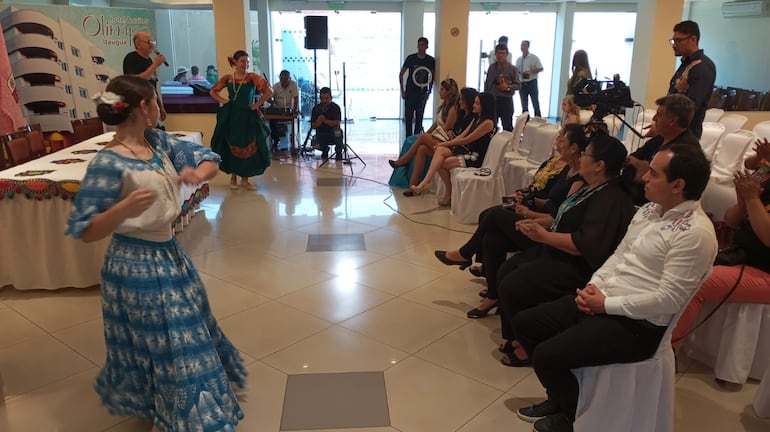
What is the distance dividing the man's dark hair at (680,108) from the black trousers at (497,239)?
39.0 inches

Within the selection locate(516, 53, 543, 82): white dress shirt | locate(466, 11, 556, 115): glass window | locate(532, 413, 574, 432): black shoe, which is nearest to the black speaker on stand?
locate(516, 53, 543, 82): white dress shirt

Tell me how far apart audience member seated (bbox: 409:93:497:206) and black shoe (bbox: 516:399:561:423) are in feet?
12.3

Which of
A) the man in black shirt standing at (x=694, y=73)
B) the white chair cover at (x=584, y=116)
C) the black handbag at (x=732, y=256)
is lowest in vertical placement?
the black handbag at (x=732, y=256)

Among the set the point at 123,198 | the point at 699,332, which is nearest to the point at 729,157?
the point at 699,332

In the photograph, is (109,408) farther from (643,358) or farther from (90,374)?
(643,358)

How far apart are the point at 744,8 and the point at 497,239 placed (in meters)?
9.97

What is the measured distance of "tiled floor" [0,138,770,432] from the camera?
8.76 ft

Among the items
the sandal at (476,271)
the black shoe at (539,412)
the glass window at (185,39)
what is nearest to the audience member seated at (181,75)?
the glass window at (185,39)

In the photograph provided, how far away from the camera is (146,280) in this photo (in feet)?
7.20

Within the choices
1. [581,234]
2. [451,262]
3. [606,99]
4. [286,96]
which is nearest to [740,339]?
[581,234]

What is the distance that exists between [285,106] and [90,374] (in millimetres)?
6938

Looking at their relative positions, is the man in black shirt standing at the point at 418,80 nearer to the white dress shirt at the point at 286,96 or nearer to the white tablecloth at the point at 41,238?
the white dress shirt at the point at 286,96

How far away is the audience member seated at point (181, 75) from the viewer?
36.9 feet

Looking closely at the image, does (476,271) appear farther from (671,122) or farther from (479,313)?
(671,122)
